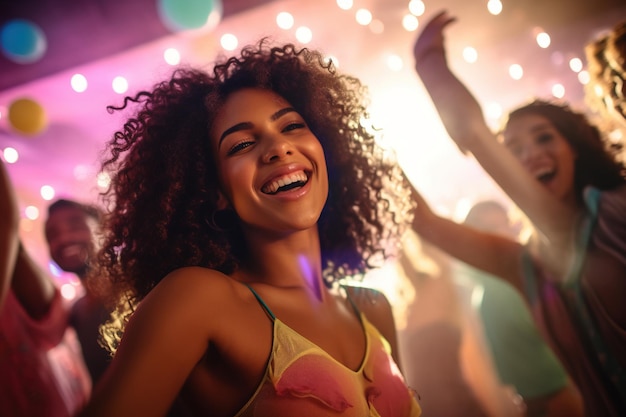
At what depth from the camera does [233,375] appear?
0.96 m

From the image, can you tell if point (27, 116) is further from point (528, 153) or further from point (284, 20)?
point (528, 153)

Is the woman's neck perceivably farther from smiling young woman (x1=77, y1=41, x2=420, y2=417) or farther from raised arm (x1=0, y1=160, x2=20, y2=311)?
raised arm (x1=0, y1=160, x2=20, y2=311)

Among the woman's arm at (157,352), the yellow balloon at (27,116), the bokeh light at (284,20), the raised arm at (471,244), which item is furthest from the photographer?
the yellow balloon at (27,116)

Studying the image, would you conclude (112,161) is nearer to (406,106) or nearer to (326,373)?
(326,373)

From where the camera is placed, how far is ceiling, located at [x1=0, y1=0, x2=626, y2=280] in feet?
9.52

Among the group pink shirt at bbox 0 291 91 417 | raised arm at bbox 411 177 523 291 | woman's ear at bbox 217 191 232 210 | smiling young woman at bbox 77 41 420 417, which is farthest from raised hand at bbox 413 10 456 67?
pink shirt at bbox 0 291 91 417

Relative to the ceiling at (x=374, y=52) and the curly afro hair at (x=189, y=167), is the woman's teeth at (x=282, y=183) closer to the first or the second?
the curly afro hair at (x=189, y=167)

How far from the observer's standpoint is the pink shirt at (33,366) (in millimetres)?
1808

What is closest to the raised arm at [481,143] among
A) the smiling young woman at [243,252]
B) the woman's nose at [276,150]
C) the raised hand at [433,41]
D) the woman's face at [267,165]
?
the raised hand at [433,41]

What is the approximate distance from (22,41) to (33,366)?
2137 millimetres

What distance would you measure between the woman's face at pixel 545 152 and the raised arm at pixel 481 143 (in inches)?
6.1

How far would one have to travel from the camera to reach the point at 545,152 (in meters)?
1.96

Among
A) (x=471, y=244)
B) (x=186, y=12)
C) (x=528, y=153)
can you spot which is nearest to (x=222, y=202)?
(x=471, y=244)

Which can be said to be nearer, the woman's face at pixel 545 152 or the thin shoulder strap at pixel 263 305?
the thin shoulder strap at pixel 263 305
